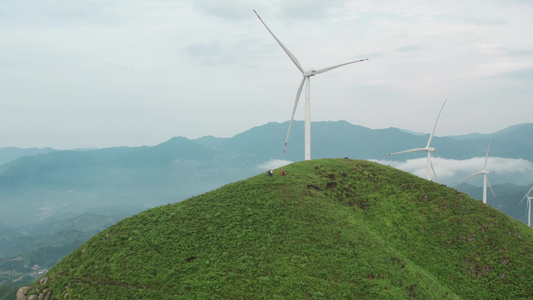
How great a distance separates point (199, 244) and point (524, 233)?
36.5 metres

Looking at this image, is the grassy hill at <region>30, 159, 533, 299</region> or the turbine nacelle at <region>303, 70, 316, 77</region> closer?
the grassy hill at <region>30, 159, 533, 299</region>

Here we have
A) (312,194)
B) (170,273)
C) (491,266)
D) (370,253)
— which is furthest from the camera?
(312,194)

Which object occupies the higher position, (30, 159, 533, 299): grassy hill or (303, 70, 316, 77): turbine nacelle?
(303, 70, 316, 77): turbine nacelle

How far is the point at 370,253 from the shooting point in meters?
32.1

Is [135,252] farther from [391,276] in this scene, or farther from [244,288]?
[391,276]

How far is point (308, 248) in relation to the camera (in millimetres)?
31891

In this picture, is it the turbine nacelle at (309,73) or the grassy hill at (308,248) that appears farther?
the turbine nacelle at (309,73)

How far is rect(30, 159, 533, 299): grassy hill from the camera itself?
94.5 ft

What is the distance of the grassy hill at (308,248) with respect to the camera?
2880 cm

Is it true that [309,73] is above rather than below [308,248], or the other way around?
above

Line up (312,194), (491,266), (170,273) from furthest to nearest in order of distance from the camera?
(312,194), (491,266), (170,273)

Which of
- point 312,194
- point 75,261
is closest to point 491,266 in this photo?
Answer: point 312,194

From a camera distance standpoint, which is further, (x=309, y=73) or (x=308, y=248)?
(x=309, y=73)

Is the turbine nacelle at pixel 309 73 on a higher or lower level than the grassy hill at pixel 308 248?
higher
